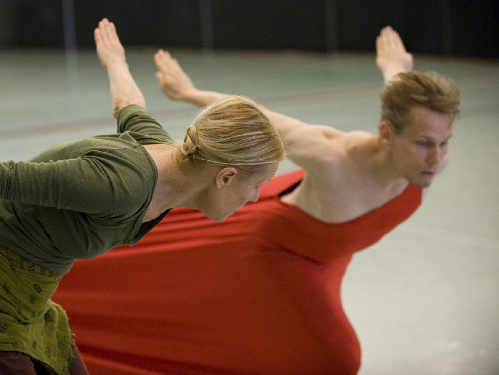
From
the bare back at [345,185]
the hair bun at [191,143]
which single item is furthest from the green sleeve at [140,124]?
the bare back at [345,185]

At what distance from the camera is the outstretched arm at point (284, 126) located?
101 inches

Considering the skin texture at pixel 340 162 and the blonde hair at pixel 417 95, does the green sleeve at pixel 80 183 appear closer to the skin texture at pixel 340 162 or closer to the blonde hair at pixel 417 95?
the skin texture at pixel 340 162

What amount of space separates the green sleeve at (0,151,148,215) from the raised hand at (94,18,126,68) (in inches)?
25.2

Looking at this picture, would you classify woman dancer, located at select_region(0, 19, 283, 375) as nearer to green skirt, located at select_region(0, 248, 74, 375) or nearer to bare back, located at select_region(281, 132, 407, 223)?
green skirt, located at select_region(0, 248, 74, 375)

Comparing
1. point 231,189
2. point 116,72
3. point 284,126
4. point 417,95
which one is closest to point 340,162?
point 284,126

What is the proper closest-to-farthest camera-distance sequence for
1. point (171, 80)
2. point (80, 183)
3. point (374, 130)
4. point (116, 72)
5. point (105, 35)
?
point (80, 183)
point (116, 72)
point (105, 35)
point (171, 80)
point (374, 130)

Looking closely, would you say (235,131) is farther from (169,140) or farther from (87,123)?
(87,123)

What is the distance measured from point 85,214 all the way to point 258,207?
3.71ft

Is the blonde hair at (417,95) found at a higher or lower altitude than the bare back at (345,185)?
higher

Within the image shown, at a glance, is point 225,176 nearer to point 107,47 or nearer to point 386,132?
point 107,47

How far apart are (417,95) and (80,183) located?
4.03 ft

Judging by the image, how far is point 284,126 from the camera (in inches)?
102

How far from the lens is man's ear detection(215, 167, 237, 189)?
5.50 feet

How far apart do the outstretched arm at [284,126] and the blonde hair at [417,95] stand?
0.74ft
